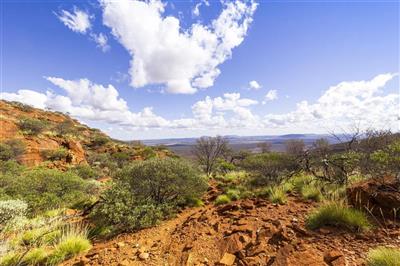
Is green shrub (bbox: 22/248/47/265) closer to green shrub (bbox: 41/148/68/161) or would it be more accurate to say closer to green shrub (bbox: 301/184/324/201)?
green shrub (bbox: 301/184/324/201)

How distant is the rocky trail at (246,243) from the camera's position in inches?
135

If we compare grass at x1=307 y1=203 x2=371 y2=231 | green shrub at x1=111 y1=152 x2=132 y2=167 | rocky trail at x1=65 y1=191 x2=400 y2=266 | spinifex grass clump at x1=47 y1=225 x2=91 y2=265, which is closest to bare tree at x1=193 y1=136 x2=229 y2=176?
green shrub at x1=111 y1=152 x2=132 y2=167

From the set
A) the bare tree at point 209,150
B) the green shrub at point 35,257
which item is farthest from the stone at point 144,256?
the bare tree at point 209,150

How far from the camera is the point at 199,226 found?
551 centimetres

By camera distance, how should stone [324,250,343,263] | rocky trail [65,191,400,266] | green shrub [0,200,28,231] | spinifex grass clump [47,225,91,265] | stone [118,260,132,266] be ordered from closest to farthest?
stone [324,250,343,263] < rocky trail [65,191,400,266] < stone [118,260,132,266] < spinifex grass clump [47,225,91,265] < green shrub [0,200,28,231]

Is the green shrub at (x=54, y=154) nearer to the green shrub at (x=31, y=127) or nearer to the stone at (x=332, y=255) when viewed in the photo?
the green shrub at (x=31, y=127)

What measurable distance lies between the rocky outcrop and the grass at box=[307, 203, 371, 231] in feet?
1.00

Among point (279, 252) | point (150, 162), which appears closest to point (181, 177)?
point (150, 162)

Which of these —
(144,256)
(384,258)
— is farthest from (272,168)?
(384,258)

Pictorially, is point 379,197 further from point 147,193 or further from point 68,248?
point 68,248

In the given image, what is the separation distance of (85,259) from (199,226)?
95.6 inches

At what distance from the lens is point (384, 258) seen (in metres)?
2.73

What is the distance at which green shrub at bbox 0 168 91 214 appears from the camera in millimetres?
8953

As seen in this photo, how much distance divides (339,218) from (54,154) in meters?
22.9
